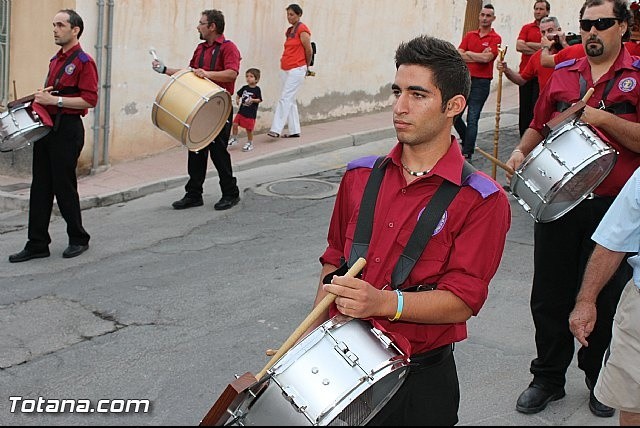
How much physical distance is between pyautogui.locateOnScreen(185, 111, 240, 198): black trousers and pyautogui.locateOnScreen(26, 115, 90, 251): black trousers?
1905mm

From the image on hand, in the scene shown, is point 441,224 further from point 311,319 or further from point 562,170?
point 562,170

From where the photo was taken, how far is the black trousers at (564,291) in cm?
530

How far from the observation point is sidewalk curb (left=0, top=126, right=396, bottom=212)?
10.7 m

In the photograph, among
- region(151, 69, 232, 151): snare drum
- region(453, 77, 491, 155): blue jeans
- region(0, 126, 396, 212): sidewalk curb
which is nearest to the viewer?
region(151, 69, 232, 151): snare drum

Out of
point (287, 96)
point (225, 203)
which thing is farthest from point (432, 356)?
point (287, 96)

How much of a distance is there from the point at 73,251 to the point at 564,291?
15.4ft

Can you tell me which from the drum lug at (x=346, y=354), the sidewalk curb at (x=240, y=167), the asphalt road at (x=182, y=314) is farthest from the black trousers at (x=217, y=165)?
the drum lug at (x=346, y=354)

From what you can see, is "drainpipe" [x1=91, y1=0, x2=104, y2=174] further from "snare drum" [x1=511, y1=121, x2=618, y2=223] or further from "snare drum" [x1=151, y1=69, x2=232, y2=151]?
"snare drum" [x1=511, y1=121, x2=618, y2=223]

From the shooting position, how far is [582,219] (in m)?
5.27

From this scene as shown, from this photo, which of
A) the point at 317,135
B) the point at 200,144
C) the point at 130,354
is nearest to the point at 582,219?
the point at 130,354

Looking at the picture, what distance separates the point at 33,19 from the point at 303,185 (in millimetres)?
3737

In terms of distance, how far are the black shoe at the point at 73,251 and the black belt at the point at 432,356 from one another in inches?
219

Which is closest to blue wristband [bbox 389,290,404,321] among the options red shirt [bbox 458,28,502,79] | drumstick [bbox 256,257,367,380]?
drumstick [bbox 256,257,367,380]

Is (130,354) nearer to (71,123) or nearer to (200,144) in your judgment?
(71,123)
